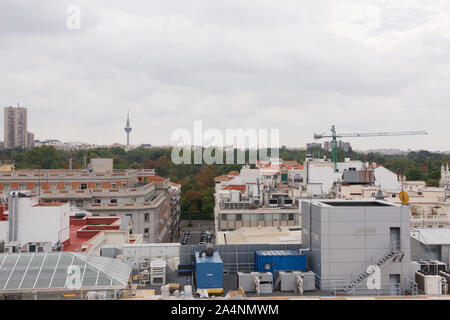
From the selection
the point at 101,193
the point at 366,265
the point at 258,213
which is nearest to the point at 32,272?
the point at 366,265

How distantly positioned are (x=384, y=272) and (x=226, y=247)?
6.51 m

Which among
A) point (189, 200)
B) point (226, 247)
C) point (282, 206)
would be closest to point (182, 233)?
point (189, 200)

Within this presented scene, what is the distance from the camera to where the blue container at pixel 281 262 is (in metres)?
16.7

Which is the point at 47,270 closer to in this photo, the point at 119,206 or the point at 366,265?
the point at 366,265

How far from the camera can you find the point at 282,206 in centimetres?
3750

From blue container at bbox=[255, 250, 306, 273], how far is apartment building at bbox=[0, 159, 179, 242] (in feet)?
75.0

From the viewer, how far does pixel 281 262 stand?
16.7m

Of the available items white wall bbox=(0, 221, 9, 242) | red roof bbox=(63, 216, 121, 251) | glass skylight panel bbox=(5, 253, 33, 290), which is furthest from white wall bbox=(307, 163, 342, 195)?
glass skylight panel bbox=(5, 253, 33, 290)

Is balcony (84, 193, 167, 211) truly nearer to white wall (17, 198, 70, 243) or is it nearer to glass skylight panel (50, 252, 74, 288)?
white wall (17, 198, 70, 243)

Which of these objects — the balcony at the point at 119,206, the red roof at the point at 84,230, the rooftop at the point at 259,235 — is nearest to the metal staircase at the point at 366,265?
the rooftop at the point at 259,235

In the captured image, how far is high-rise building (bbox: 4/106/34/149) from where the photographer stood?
164625 millimetres

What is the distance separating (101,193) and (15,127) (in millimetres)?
151115

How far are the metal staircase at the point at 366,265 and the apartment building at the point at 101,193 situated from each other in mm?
25103
